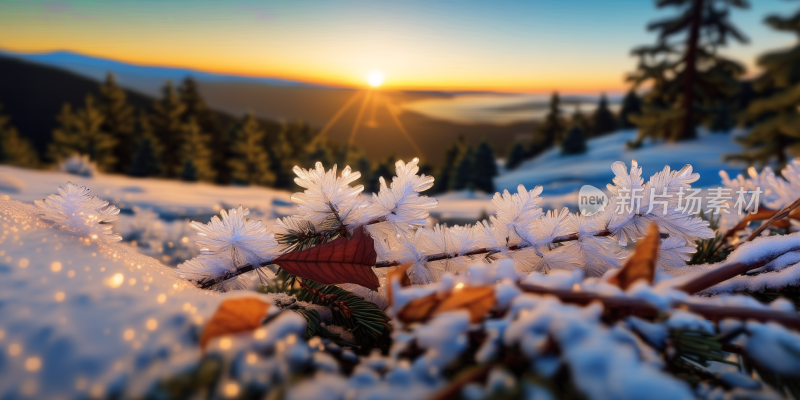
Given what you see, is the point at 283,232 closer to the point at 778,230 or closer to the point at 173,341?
the point at 173,341

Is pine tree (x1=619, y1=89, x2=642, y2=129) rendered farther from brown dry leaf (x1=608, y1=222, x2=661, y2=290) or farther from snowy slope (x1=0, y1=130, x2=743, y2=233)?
brown dry leaf (x1=608, y1=222, x2=661, y2=290)

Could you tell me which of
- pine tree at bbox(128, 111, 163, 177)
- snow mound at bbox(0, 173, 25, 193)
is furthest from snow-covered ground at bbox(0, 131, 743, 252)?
pine tree at bbox(128, 111, 163, 177)

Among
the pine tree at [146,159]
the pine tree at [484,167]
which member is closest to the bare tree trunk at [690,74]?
the pine tree at [484,167]

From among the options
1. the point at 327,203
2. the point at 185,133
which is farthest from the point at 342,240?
the point at 185,133

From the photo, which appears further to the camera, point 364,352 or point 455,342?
point 364,352

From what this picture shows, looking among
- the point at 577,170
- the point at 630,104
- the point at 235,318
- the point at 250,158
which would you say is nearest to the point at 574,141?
the point at 577,170

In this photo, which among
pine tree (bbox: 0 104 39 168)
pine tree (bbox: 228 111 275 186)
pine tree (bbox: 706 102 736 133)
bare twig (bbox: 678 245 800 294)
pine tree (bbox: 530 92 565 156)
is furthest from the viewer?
pine tree (bbox: 530 92 565 156)
